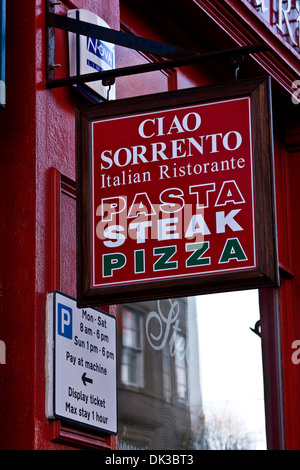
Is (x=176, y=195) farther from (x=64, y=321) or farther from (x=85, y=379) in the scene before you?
(x=85, y=379)

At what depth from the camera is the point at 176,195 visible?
5406mm

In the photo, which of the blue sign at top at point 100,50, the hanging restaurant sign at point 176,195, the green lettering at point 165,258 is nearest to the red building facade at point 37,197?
the blue sign at top at point 100,50

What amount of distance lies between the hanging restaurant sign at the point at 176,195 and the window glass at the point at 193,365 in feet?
9.48

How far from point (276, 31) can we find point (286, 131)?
102 cm

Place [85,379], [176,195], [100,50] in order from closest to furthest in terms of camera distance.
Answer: [176,195]
[85,379]
[100,50]

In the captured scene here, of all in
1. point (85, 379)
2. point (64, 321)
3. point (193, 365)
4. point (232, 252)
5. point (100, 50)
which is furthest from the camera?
point (193, 365)

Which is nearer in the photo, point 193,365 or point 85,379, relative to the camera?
point 85,379

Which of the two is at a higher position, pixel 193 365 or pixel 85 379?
pixel 193 365

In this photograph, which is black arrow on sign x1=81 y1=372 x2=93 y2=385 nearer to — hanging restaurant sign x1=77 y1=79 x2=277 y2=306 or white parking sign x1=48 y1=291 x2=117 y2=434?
white parking sign x1=48 y1=291 x2=117 y2=434

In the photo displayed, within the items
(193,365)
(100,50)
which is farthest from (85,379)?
(193,365)

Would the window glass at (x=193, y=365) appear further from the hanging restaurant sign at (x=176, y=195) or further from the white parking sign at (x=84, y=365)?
the hanging restaurant sign at (x=176, y=195)

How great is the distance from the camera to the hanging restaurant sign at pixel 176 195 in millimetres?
5188

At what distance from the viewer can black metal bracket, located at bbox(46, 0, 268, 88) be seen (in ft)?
18.2

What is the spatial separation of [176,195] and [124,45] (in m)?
1.01
